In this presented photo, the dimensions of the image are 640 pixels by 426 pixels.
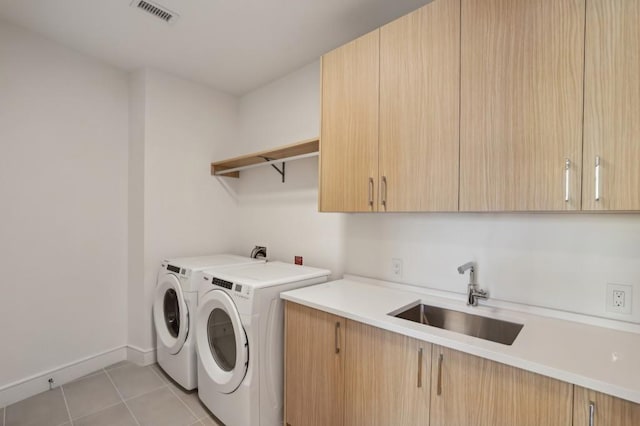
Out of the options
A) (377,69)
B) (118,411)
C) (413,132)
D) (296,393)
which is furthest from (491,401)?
(118,411)

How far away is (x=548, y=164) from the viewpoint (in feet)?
3.65

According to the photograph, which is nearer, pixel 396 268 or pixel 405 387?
pixel 405 387

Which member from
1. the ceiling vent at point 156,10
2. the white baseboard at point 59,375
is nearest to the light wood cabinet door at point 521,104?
the ceiling vent at point 156,10

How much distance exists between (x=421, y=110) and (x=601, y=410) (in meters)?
1.27

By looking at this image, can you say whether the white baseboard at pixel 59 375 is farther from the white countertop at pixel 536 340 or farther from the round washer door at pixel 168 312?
the white countertop at pixel 536 340

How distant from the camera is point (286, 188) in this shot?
2.69 m

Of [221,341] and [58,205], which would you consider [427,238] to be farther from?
[58,205]

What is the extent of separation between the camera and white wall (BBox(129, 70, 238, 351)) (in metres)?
2.54

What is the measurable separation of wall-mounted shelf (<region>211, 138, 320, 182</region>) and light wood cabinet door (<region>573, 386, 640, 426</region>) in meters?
1.79

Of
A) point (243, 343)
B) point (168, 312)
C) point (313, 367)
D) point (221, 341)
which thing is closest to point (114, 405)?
point (168, 312)

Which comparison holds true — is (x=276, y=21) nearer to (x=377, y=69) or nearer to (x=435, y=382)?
(x=377, y=69)

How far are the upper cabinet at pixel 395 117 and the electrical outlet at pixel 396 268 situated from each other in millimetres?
483

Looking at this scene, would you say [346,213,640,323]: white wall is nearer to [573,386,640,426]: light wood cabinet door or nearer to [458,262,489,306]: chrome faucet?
[458,262,489,306]: chrome faucet

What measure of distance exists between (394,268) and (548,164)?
105 cm
